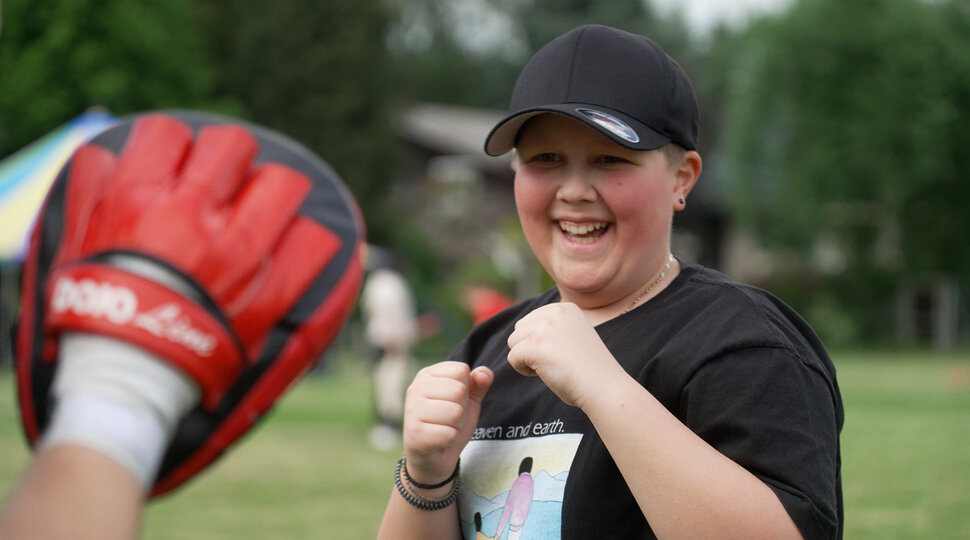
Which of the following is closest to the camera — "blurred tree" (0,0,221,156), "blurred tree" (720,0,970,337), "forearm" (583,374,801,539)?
"forearm" (583,374,801,539)

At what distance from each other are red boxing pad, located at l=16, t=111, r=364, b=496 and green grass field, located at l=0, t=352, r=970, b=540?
279 cm

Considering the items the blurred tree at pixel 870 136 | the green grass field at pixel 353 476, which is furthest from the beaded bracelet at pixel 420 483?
the blurred tree at pixel 870 136

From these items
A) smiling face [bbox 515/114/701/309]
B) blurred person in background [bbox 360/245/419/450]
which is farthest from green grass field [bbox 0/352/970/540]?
smiling face [bbox 515/114/701/309]

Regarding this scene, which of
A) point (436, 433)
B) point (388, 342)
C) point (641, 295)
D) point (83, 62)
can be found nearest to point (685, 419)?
point (641, 295)

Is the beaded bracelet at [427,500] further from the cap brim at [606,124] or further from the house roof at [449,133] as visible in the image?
the house roof at [449,133]

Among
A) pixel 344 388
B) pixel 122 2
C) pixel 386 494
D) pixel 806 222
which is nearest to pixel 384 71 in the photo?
pixel 122 2

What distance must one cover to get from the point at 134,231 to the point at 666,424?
2.55 ft

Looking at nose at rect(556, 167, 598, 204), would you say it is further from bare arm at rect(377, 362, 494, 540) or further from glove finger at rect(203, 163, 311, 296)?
glove finger at rect(203, 163, 311, 296)

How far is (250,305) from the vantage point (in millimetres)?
1293

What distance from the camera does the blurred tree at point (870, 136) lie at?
88.2ft

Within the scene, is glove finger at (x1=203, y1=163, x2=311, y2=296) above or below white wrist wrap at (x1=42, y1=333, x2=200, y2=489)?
above

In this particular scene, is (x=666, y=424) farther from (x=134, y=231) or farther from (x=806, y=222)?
(x=806, y=222)

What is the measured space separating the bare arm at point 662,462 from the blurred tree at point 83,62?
21679mm

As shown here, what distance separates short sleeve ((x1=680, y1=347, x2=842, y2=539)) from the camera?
1447 mm
